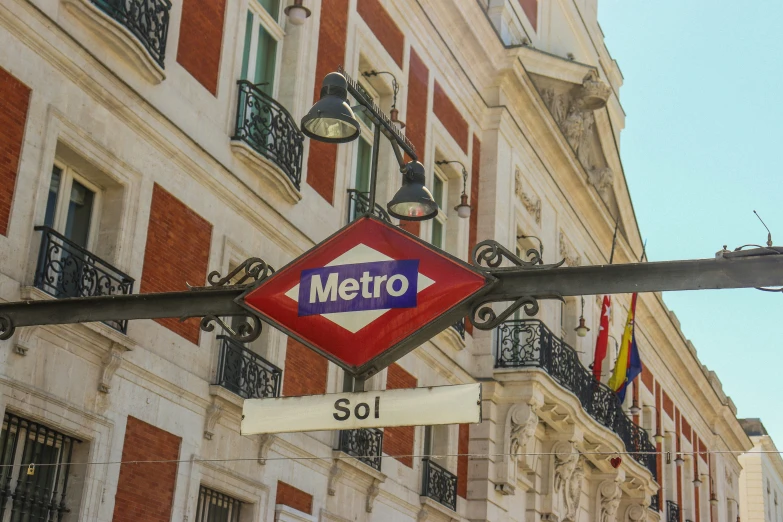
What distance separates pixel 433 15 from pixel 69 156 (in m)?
11.2

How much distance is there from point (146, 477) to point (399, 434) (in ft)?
24.2

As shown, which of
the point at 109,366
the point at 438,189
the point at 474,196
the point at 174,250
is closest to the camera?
the point at 109,366

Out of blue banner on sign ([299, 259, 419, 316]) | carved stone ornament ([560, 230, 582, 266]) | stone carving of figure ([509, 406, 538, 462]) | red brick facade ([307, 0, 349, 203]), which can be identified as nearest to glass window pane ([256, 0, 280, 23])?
red brick facade ([307, 0, 349, 203])

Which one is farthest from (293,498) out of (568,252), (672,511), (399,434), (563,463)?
(672,511)

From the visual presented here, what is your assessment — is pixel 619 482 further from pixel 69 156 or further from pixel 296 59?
pixel 69 156

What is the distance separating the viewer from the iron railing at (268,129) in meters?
16.2

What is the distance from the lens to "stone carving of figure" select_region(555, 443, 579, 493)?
26.6 m

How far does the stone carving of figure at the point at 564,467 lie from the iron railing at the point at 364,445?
819cm

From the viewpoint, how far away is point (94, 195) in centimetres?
1388

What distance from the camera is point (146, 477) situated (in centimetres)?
1376

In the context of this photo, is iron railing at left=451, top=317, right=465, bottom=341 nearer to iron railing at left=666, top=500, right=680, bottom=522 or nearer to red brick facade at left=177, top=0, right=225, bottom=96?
red brick facade at left=177, top=0, right=225, bottom=96

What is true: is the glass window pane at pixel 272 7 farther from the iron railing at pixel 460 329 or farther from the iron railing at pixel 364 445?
the iron railing at pixel 460 329

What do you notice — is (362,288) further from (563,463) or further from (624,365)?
(624,365)

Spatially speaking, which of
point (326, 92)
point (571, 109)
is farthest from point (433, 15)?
point (326, 92)
